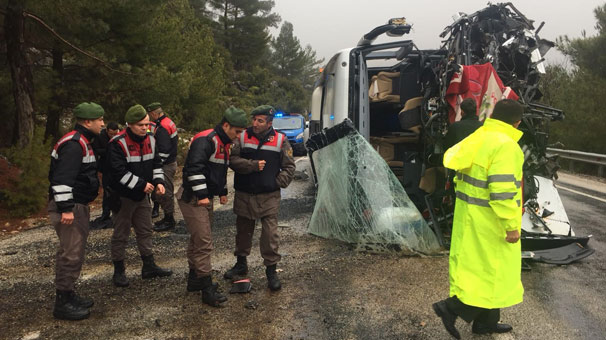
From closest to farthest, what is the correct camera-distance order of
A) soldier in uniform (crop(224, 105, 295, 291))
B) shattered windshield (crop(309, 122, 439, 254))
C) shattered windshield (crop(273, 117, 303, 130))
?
1. soldier in uniform (crop(224, 105, 295, 291))
2. shattered windshield (crop(309, 122, 439, 254))
3. shattered windshield (crop(273, 117, 303, 130))

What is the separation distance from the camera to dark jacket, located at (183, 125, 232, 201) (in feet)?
12.3

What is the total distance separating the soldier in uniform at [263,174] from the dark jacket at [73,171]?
1201mm

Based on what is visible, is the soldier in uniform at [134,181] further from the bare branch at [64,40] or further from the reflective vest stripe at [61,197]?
the bare branch at [64,40]

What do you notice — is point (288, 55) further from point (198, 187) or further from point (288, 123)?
point (198, 187)

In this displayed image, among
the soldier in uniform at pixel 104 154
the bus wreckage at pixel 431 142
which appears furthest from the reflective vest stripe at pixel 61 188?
the bus wreckage at pixel 431 142

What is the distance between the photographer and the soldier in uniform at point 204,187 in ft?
12.2

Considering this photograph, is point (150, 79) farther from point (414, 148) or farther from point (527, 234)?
point (527, 234)

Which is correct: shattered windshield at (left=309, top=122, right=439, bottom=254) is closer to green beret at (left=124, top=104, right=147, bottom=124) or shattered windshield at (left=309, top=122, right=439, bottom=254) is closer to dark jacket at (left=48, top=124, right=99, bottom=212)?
green beret at (left=124, top=104, right=147, bottom=124)

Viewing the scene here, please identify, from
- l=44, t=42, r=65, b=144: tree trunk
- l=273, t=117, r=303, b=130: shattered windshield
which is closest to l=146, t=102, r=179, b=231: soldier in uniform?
l=44, t=42, r=65, b=144: tree trunk

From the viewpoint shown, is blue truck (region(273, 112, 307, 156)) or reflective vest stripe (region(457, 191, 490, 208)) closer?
reflective vest stripe (region(457, 191, 490, 208))

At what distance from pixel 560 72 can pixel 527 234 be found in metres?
18.0

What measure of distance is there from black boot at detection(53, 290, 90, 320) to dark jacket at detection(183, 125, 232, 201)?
119 cm

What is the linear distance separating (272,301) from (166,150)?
9.35ft

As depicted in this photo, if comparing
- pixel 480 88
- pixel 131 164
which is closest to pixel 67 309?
pixel 131 164
